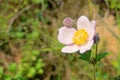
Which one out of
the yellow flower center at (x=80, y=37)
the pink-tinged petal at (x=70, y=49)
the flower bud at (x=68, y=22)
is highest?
the flower bud at (x=68, y=22)

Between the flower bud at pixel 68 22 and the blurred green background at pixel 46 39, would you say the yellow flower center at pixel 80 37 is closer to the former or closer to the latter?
the flower bud at pixel 68 22

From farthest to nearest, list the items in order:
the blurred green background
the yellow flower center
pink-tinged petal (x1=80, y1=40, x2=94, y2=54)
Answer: the blurred green background < the yellow flower center < pink-tinged petal (x1=80, y1=40, x2=94, y2=54)

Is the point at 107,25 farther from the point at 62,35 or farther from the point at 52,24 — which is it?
the point at 62,35

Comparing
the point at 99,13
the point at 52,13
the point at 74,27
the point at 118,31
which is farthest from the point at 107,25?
the point at 74,27

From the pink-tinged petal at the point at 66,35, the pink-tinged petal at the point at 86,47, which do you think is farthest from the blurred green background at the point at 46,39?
the pink-tinged petal at the point at 86,47

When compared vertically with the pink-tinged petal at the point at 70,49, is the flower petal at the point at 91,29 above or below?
above

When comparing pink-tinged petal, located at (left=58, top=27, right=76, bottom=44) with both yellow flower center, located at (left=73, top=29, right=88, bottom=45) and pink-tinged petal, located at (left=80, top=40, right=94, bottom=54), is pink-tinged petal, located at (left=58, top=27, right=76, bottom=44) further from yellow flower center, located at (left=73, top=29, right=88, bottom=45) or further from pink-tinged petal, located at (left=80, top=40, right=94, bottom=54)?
pink-tinged petal, located at (left=80, top=40, right=94, bottom=54)

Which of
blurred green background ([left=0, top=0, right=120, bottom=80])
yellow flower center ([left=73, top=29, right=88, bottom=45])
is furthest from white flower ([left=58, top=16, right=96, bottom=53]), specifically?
blurred green background ([left=0, top=0, right=120, bottom=80])

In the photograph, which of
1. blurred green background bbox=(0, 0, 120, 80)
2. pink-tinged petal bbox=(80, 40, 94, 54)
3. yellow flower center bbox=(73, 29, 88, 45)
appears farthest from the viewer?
blurred green background bbox=(0, 0, 120, 80)

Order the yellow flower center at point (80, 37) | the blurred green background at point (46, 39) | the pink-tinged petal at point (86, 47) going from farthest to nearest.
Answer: the blurred green background at point (46, 39)
the yellow flower center at point (80, 37)
the pink-tinged petal at point (86, 47)
